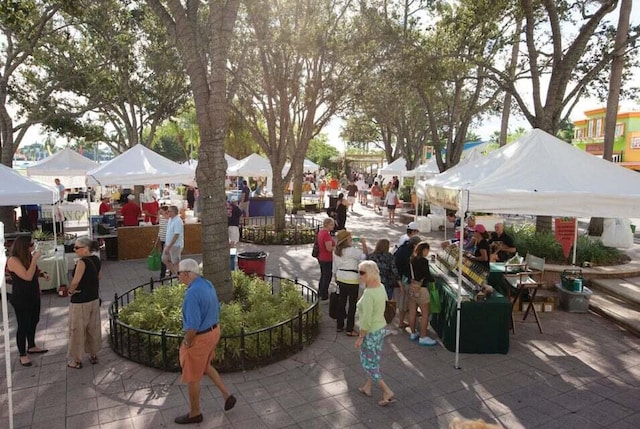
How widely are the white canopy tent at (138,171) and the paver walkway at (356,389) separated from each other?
5.26 metres

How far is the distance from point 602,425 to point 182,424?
4240mm

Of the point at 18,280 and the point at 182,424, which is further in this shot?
the point at 18,280

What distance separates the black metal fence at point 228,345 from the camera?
551 centimetres

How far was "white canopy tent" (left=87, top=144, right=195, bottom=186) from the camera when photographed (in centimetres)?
1123

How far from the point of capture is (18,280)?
17.9 feet

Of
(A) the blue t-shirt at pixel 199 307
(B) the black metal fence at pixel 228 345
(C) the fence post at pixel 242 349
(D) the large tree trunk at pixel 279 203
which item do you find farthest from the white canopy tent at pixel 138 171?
(A) the blue t-shirt at pixel 199 307

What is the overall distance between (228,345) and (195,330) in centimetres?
157

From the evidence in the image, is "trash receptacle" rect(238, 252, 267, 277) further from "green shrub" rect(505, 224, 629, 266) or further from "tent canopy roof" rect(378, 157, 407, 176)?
"tent canopy roof" rect(378, 157, 407, 176)

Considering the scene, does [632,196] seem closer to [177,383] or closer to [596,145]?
[177,383]

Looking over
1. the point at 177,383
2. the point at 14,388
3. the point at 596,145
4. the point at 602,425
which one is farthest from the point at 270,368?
the point at 596,145

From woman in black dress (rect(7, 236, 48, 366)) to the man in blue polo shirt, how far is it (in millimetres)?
2546

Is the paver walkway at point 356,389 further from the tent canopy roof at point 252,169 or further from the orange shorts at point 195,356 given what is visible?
the tent canopy roof at point 252,169

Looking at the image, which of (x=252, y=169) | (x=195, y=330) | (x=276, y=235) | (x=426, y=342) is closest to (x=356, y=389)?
(x=426, y=342)

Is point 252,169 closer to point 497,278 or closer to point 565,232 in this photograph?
point 565,232
